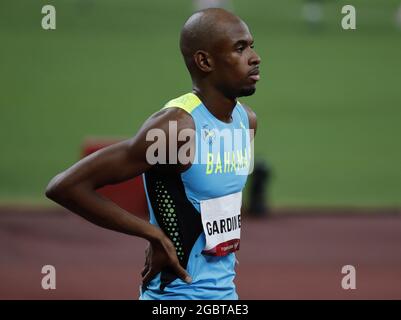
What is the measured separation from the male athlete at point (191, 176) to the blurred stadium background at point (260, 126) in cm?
424

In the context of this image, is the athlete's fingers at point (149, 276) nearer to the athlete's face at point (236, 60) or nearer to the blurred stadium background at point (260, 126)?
the athlete's face at point (236, 60)

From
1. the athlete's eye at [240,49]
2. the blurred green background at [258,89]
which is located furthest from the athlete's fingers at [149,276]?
the blurred green background at [258,89]

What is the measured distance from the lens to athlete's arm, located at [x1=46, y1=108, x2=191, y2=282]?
361 cm

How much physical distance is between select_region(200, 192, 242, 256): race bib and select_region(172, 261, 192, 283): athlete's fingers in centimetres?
13

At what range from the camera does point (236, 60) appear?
3.83 metres

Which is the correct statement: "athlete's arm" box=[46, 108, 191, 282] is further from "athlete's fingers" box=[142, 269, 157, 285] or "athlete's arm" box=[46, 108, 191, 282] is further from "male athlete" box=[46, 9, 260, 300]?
"athlete's fingers" box=[142, 269, 157, 285]

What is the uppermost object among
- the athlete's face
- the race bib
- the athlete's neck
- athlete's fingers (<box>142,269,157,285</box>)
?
the athlete's face

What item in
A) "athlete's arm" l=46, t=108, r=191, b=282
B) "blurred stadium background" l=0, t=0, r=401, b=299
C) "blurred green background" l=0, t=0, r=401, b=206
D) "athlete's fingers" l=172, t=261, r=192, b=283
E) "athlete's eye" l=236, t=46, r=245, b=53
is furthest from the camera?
"blurred green background" l=0, t=0, r=401, b=206

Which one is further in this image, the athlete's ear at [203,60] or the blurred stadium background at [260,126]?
the blurred stadium background at [260,126]

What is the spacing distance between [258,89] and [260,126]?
2700 mm

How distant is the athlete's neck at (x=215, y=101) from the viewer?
12.8 ft

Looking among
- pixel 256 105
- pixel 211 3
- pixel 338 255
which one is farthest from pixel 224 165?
pixel 211 3

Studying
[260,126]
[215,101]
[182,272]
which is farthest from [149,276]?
[260,126]

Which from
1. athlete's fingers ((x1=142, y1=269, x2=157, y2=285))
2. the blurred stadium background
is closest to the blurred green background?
the blurred stadium background
